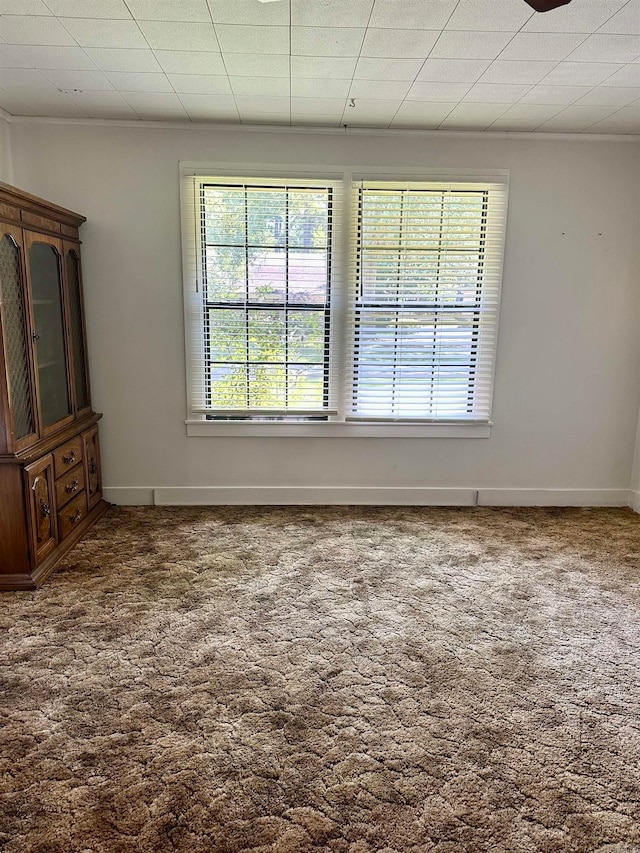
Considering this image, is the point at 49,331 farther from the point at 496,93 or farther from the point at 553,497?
the point at 553,497

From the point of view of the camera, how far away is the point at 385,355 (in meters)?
3.97

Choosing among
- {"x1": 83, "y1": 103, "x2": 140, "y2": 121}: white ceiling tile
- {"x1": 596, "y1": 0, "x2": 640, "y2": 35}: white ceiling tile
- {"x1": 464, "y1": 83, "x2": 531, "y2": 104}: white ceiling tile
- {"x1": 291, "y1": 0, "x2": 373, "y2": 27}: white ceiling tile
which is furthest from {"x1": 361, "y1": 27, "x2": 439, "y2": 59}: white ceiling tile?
{"x1": 83, "y1": 103, "x2": 140, "y2": 121}: white ceiling tile

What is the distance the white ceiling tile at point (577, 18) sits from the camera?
212 centimetres

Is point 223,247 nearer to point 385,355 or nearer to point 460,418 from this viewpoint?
point 385,355

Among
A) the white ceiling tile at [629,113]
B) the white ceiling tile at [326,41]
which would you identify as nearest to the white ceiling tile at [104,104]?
the white ceiling tile at [326,41]

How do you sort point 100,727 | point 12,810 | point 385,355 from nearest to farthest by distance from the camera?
point 12,810 → point 100,727 → point 385,355

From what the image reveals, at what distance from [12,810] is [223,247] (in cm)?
320

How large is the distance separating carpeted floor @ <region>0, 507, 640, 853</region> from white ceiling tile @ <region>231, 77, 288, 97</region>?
8.57ft

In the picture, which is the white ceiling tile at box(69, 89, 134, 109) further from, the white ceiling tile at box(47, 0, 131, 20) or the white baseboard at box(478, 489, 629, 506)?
the white baseboard at box(478, 489, 629, 506)

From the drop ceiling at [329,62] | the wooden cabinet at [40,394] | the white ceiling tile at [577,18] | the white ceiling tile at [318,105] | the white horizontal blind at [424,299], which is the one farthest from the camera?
the white horizontal blind at [424,299]

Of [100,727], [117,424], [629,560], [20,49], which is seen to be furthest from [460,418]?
[20,49]

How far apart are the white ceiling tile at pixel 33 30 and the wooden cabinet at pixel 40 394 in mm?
636

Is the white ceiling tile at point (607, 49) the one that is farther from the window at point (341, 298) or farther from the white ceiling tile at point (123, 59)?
the white ceiling tile at point (123, 59)

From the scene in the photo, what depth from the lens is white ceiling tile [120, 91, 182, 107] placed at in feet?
10.3
